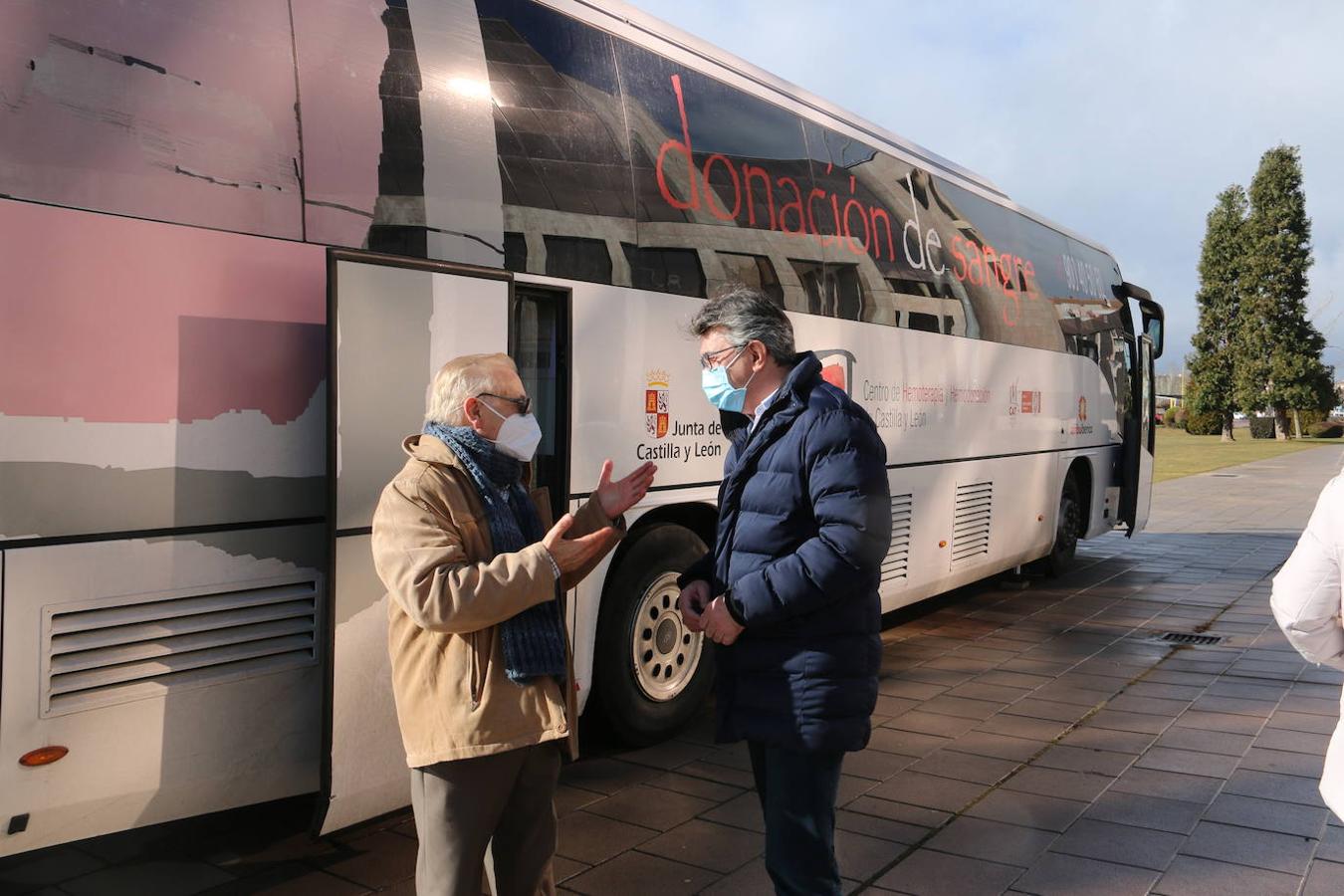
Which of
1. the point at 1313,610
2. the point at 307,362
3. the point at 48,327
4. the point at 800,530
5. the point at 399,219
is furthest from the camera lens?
the point at 399,219

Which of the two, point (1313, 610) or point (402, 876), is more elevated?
point (1313, 610)

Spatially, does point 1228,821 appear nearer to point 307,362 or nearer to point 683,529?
point 683,529

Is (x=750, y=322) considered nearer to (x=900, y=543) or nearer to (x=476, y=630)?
(x=476, y=630)

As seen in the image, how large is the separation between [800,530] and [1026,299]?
7.97 metres

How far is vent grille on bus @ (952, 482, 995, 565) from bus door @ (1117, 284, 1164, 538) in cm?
411

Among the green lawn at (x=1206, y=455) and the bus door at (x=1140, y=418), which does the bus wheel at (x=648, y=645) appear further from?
the green lawn at (x=1206, y=455)

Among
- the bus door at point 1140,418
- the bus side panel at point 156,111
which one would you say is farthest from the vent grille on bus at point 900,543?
the bus door at point 1140,418

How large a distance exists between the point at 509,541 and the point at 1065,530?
987 cm

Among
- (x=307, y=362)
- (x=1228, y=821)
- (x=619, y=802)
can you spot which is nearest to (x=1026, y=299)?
(x=1228, y=821)

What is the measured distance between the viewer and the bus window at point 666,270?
538cm

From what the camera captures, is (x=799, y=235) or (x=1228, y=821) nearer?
(x=1228, y=821)

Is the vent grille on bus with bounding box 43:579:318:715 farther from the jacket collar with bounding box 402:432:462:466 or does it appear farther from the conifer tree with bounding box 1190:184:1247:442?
the conifer tree with bounding box 1190:184:1247:442

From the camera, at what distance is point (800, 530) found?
2.96 m

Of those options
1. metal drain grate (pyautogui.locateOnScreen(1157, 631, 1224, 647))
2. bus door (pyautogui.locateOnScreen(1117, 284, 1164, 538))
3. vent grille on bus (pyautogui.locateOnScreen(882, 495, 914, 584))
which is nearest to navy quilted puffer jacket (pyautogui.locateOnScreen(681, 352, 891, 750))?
vent grille on bus (pyautogui.locateOnScreen(882, 495, 914, 584))
